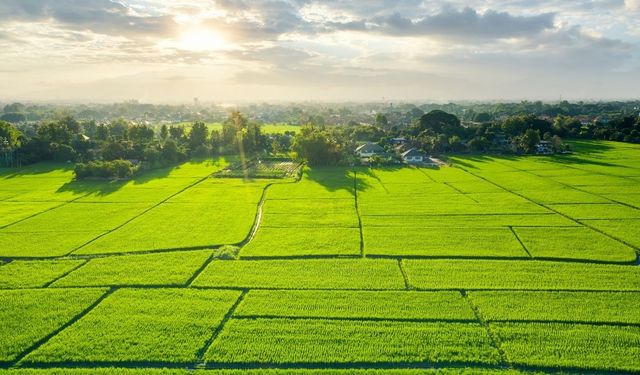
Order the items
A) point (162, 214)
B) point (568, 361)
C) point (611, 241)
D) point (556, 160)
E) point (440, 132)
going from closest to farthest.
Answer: point (568, 361), point (611, 241), point (162, 214), point (556, 160), point (440, 132)

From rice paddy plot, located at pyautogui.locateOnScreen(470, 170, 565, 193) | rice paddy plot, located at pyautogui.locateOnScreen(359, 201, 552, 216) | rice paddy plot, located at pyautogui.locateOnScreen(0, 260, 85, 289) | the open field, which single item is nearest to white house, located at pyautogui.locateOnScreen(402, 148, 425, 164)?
rice paddy plot, located at pyautogui.locateOnScreen(470, 170, 565, 193)

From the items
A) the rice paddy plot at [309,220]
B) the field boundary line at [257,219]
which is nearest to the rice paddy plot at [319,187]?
the field boundary line at [257,219]

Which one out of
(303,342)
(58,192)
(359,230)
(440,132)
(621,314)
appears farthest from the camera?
(440,132)

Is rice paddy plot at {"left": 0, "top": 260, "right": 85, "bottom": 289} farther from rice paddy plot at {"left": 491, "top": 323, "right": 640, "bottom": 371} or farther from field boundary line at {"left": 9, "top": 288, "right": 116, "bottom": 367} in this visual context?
rice paddy plot at {"left": 491, "top": 323, "right": 640, "bottom": 371}

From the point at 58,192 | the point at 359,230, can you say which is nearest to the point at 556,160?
the point at 359,230

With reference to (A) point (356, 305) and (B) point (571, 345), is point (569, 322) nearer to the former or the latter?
(B) point (571, 345)

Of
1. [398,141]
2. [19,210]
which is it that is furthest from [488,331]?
[398,141]

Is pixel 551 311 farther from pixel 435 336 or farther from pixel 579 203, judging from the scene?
pixel 579 203
